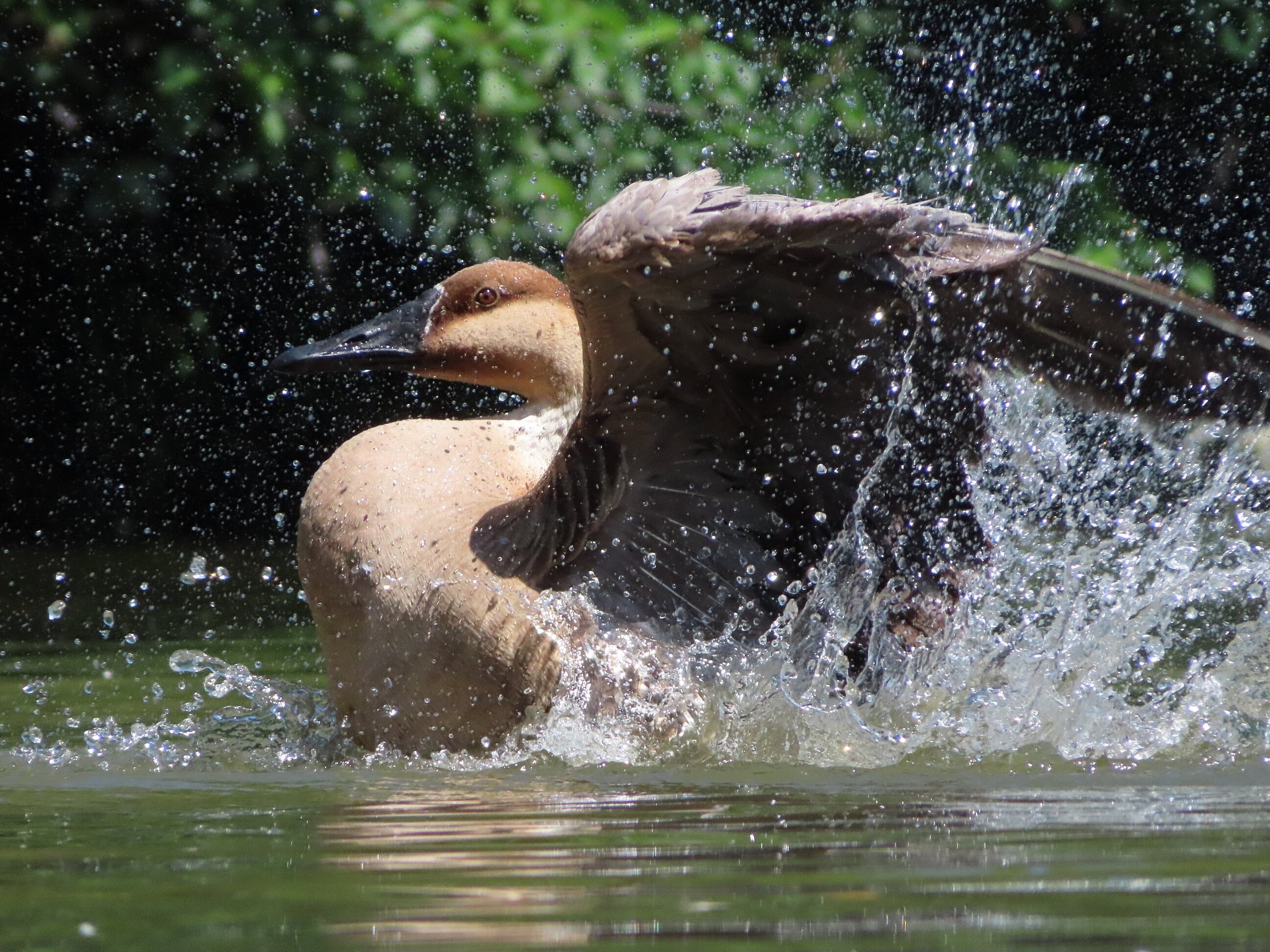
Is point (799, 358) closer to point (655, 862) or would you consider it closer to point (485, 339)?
point (485, 339)

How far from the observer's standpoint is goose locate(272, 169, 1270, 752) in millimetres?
3670

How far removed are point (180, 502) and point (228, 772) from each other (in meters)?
7.73

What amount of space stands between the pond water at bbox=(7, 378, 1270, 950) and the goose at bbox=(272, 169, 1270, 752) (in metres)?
0.12

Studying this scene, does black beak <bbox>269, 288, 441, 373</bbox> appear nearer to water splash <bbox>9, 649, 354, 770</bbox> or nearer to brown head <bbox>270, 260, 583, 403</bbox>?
brown head <bbox>270, 260, 583, 403</bbox>

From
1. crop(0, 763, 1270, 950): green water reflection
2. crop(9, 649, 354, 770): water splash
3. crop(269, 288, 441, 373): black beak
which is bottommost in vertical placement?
crop(9, 649, 354, 770): water splash

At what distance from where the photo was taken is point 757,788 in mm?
3051

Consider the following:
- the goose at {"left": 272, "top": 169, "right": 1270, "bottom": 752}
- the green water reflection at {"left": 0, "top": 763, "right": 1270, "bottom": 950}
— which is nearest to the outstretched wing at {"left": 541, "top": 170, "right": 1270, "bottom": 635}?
the goose at {"left": 272, "top": 169, "right": 1270, "bottom": 752}

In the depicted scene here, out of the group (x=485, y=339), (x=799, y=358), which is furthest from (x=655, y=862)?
(x=485, y=339)

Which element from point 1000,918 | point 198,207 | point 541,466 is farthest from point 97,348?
point 1000,918

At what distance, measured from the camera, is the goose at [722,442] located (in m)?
3.67

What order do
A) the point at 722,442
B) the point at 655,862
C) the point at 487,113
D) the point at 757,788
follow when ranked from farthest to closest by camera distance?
the point at 487,113 → the point at 722,442 → the point at 757,788 → the point at 655,862

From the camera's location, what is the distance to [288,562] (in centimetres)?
934

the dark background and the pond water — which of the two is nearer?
the pond water

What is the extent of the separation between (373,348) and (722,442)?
1047 mm
